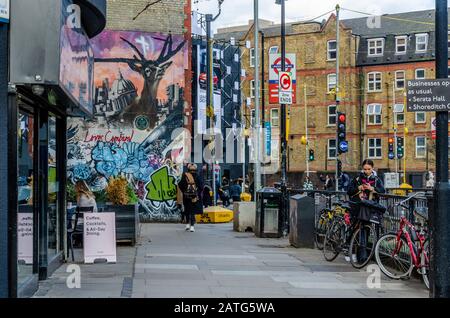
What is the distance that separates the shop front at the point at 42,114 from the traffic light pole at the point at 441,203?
4.40 m

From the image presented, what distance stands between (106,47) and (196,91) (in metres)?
30.9

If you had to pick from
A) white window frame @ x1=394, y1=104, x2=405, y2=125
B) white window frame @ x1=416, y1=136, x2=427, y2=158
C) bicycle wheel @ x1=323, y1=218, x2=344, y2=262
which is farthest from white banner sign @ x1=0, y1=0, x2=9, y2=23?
white window frame @ x1=416, y1=136, x2=427, y2=158

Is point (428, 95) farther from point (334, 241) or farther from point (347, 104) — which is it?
point (347, 104)

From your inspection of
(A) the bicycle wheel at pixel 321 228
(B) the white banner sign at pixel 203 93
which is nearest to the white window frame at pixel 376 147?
(B) the white banner sign at pixel 203 93

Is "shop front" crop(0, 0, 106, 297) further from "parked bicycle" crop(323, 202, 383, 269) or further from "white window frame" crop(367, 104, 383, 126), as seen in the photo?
"white window frame" crop(367, 104, 383, 126)

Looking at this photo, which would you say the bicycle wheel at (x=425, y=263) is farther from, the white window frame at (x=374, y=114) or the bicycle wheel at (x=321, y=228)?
the white window frame at (x=374, y=114)

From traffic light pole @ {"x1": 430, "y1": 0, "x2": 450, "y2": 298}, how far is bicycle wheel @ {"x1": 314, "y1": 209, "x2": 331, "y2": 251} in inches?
267

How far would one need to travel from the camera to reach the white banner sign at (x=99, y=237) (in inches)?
501

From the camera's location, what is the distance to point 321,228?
53.6 ft

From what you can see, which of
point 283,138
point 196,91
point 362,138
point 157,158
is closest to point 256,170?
point 283,138

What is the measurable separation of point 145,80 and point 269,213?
8568mm
